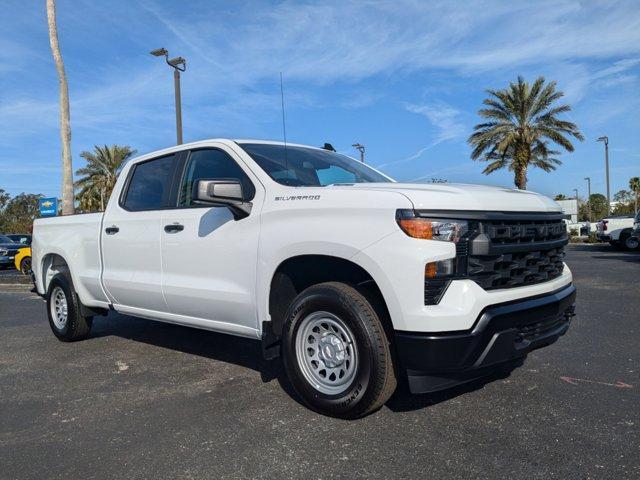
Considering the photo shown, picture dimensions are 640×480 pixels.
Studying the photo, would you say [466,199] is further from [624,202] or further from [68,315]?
[624,202]

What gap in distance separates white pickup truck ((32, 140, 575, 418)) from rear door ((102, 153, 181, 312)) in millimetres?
19

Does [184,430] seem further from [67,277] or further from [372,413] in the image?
[67,277]

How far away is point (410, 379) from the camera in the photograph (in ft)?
10.6

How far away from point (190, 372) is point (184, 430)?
1364mm

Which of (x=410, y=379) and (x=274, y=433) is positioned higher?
(x=410, y=379)

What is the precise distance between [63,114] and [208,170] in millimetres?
12738

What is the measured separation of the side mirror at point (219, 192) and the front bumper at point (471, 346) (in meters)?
1.53

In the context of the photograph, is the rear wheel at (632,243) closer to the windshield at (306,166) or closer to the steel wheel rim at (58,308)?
the windshield at (306,166)

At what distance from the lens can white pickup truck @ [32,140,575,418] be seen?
3.15m

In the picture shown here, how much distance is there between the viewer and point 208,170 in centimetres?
470

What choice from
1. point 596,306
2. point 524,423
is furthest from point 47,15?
point 524,423

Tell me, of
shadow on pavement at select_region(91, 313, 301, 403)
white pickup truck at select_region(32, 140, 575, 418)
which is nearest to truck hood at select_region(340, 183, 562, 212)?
white pickup truck at select_region(32, 140, 575, 418)

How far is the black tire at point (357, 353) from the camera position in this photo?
10.8 feet

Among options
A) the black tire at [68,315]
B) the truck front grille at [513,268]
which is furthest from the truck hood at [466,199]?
the black tire at [68,315]
